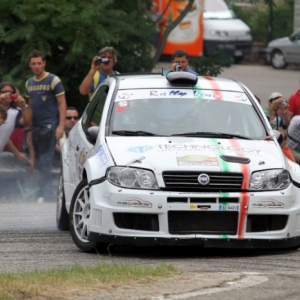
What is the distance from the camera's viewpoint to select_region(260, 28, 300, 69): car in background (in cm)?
3288

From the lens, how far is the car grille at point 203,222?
881 centimetres

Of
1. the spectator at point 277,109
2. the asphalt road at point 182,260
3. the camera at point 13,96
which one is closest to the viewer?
the asphalt road at point 182,260

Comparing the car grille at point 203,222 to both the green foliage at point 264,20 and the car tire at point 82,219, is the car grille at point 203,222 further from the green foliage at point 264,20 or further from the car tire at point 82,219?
the green foliage at point 264,20

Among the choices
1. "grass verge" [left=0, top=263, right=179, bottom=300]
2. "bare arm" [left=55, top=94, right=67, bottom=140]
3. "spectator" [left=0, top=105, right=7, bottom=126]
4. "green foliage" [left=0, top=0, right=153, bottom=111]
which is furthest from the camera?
"green foliage" [left=0, top=0, right=153, bottom=111]

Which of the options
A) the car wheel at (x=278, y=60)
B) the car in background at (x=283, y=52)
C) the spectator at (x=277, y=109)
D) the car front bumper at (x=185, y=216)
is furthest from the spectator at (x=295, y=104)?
the car wheel at (x=278, y=60)

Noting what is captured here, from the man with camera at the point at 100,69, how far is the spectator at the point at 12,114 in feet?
4.14

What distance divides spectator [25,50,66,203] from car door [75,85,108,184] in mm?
3531

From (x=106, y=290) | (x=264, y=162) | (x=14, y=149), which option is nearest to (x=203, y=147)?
(x=264, y=162)

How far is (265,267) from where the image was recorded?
8.41 m

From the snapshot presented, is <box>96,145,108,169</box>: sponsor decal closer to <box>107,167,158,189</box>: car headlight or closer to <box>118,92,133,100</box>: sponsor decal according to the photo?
<box>107,167,158,189</box>: car headlight

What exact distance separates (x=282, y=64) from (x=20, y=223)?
23622 mm

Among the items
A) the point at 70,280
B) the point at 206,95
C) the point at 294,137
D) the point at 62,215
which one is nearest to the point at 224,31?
the point at 294,137

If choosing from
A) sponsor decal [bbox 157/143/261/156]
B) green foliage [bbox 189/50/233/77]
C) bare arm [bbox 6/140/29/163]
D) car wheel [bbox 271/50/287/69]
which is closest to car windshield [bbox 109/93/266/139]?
sponsor decal [bbox 157/143/261/156]

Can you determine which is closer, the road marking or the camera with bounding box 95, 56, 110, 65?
the road marking
